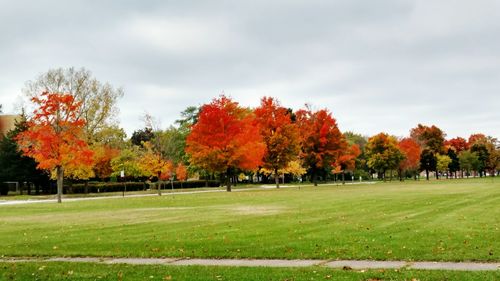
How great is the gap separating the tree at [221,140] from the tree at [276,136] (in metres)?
10.4

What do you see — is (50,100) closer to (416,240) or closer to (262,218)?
(262,218)

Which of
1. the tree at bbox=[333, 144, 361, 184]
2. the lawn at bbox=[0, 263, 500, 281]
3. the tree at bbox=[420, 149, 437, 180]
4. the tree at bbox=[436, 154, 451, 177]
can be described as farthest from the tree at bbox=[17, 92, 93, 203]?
the tree at bbox=[436, 154, 451, 177]

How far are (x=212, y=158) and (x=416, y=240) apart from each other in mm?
45484

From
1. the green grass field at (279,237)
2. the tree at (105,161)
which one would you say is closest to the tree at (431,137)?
the tree at (105,161)

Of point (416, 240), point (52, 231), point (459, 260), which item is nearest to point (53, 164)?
point (52, 231)

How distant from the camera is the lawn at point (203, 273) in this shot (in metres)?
10.1

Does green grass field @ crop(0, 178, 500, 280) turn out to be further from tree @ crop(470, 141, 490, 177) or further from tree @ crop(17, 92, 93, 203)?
tree @ crop(470, 141, 490, 177)

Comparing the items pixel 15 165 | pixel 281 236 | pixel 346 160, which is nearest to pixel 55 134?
pixel 15 165

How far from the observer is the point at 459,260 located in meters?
11.9

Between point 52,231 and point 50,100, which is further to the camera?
point 50,100

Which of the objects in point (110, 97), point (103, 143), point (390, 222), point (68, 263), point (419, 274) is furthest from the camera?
point (103, 143)

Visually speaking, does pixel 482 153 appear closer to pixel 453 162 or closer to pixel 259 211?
pixel 453 162

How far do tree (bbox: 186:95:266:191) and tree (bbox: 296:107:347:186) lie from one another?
762 inches

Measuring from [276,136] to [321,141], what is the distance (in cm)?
1017
